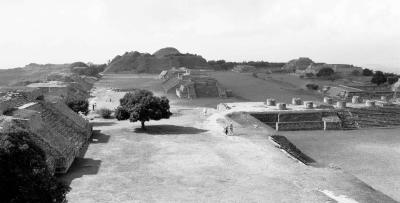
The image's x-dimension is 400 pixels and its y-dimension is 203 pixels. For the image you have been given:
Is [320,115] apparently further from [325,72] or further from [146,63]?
[146,63]

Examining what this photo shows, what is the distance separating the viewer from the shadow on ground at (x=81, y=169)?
839 inches

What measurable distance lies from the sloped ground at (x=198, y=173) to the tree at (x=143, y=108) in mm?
1585

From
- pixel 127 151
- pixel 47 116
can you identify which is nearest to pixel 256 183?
pixel 127 151

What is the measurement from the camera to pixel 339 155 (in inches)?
1225

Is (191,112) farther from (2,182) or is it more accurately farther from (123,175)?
(2,182)

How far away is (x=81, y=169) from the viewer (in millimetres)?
22734

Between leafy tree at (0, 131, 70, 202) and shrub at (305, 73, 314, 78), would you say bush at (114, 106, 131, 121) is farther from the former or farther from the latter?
shrub at (305, 73, 314, 78)

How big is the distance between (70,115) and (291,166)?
1607cm

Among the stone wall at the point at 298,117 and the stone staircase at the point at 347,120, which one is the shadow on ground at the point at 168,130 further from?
the stone staircase at the point at 347,120

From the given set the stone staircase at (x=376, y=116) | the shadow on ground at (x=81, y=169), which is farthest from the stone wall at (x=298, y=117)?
the shadow on ground at (x=81, y=169)

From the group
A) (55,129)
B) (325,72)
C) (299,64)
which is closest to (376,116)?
(55,129)

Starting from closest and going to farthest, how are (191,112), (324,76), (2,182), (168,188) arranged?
(2,182) → (168,188) → (191,112) → (324,76)

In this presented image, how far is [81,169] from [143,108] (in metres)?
11.1

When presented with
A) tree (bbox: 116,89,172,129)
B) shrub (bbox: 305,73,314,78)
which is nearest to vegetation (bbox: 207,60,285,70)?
shrub (bbox: 305,73,314,78)
